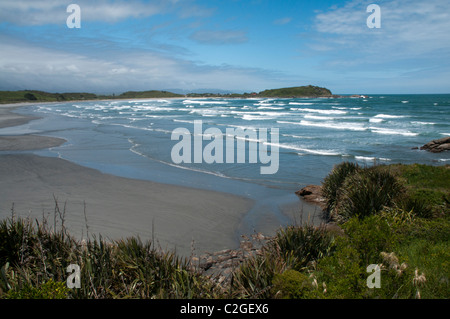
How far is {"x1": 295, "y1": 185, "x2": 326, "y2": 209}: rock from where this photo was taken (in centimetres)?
1055

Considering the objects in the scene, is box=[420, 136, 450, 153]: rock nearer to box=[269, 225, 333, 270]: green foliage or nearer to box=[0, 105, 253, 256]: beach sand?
box=[0, 105, 253, 256]: beach sand

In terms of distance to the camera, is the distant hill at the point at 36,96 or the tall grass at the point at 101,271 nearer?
the tall grass at the point at 101,271

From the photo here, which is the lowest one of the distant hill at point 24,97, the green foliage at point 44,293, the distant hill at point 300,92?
the green foliage at point 44,293

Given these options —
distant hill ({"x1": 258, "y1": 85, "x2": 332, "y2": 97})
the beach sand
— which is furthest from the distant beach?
distant hill ({"x1": 258, "y1": 85, "x2": 332, "y2": 97})

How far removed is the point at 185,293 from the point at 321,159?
1496 centimetres

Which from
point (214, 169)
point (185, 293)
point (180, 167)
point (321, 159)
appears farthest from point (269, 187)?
point (185, 293)

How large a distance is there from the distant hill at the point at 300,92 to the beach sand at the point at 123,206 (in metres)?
150

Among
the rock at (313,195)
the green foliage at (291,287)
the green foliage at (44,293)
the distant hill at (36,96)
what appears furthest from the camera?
the distant hill at (36,96)

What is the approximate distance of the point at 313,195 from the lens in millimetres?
11000

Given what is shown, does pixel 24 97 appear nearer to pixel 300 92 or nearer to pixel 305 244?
pixel 300 92

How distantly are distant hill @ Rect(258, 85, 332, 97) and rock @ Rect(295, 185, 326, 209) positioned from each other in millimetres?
150202

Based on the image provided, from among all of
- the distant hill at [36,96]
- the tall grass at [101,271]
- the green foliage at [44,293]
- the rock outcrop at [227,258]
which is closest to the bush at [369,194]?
the rock outcrop at [227,258]

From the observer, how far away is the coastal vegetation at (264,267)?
4.14 metres

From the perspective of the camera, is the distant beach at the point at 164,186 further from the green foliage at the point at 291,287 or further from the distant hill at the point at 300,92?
the distant hill at the point at 300,92
